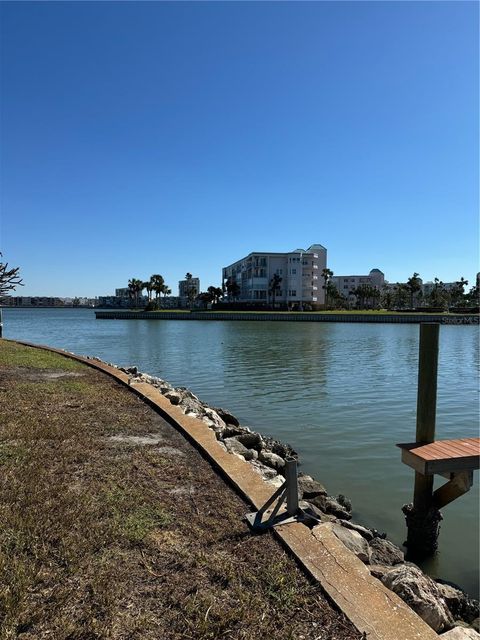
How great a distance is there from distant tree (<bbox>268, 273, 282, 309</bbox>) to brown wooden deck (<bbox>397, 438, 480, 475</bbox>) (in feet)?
323

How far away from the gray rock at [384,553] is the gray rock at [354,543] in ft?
0.98

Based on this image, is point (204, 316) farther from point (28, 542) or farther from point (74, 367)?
point (28, 542)

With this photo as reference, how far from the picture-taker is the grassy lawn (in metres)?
2.92

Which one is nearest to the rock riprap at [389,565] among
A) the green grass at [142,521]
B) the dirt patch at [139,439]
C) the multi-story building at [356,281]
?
the dirt patch at [139,439]

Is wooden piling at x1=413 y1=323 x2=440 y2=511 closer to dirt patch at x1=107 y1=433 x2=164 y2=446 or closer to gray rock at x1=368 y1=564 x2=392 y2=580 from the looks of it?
gray rock at x1=368 y1=564 x2=392 y2=580

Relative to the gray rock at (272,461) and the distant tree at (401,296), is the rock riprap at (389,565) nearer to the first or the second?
the gray rock at (272,461)

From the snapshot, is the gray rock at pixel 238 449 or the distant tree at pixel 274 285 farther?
the distant tree at pixel 274 285

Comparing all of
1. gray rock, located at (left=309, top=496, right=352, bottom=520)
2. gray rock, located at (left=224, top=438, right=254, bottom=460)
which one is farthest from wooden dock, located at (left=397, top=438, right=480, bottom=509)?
gray rock, located at (left=224, top=438, right=254, bottom=460)

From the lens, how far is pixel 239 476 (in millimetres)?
5461

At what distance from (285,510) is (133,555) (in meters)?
1.65

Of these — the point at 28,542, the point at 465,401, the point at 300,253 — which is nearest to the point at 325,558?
the point at 28,542

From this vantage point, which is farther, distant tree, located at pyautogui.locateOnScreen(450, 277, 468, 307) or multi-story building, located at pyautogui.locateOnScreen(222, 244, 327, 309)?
distant tree, located at pyautogui.locateOnScreen(450, 277, 468, 307)

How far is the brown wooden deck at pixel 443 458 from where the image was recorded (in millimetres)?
6094

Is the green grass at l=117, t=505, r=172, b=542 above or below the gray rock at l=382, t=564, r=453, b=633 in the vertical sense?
above
